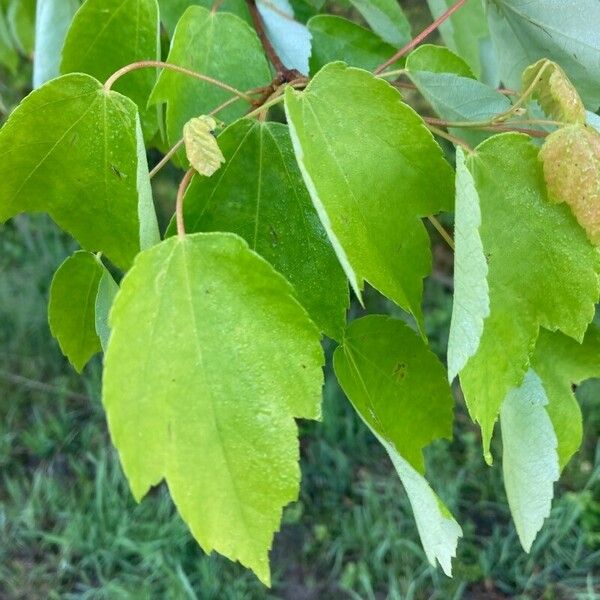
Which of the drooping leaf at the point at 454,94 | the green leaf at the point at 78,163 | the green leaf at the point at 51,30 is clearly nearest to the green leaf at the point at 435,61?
the drooping leaf at the point at 454,94

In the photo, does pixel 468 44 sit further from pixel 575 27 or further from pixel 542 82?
pixel 542 82

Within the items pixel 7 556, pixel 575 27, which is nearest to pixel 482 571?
pixel 7 556

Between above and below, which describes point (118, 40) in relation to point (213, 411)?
above

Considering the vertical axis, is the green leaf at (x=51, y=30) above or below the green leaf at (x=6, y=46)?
above

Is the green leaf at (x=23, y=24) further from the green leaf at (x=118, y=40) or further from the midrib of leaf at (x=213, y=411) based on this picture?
the midrib of leaf at (x=213, y=411)

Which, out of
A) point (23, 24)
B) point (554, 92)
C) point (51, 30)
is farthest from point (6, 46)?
point (554, 92)

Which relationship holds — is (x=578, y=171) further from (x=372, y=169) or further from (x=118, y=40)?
(x=118, y=40)

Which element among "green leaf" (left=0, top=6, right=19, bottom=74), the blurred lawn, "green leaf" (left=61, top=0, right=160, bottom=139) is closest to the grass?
the blurred lawn
